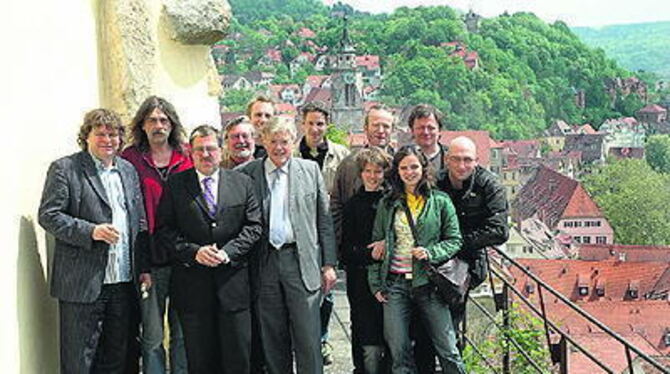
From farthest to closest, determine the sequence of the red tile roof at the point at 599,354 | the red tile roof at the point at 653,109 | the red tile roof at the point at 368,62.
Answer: the red tile roof at the point at 653,109 < the red tile roof at the point at 368,62 < the red tile roof at the point at 599,354

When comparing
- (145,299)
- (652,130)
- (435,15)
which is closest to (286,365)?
(145,299)

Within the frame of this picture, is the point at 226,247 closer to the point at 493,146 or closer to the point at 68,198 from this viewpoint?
the point at 68,198

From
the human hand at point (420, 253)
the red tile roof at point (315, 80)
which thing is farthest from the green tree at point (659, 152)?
the human hand at point (420, 253)

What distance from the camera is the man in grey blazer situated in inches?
138

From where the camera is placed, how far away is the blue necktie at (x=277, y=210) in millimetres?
3494

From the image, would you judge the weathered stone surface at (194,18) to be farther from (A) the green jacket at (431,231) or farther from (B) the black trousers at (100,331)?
(B) the black trousers at (100,331)

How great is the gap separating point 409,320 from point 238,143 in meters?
1.09

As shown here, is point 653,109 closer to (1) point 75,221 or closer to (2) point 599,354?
(2) point 599,354

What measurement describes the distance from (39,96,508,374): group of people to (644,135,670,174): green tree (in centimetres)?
9341

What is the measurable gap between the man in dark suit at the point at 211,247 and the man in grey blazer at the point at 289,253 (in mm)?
90

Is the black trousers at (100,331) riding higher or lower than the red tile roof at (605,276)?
higher

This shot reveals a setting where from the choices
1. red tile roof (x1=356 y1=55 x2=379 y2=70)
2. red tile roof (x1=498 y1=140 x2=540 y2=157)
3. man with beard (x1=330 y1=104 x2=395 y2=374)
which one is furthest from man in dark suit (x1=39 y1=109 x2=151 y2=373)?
red tile roof (x1=356 y1=55 x2=379 y2=70)

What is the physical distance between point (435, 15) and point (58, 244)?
116 metres

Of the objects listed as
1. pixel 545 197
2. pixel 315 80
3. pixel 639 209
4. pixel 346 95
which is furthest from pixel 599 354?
pixel 315 80
